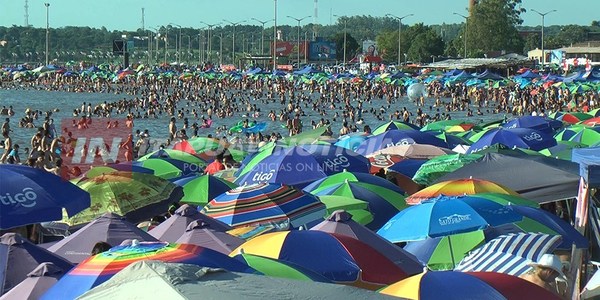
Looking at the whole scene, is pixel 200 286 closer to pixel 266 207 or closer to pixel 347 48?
pixel 266 207

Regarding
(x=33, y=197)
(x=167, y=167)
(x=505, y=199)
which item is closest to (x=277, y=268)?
(x=33, y=197)

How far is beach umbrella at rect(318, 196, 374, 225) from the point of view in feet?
34.4

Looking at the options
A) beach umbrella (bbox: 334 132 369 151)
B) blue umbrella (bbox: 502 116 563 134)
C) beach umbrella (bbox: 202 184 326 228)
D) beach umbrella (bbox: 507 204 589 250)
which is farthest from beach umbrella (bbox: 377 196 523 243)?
blue umbrella (bbox: 502 116 563 134)

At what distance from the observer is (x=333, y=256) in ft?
23.1

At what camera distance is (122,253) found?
18.7 ft

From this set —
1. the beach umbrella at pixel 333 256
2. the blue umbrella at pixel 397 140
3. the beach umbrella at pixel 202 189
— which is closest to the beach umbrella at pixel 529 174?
the beach umbrella at pixel 202 189

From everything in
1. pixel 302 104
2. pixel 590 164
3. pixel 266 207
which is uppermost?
pixel 590 164

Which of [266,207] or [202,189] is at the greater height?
[266,207]

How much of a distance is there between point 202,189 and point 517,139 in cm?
647

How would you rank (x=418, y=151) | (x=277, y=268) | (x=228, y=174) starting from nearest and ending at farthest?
(x=277, y=268) → (x=228, y=174) → (x=418, y=151)

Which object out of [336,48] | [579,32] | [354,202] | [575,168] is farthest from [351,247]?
[579,32]

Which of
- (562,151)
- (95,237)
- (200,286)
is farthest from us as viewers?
(562,151)

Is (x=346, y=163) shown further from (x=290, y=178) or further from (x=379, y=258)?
(x=379, y=258)

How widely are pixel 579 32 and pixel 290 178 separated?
168301 millimetres
